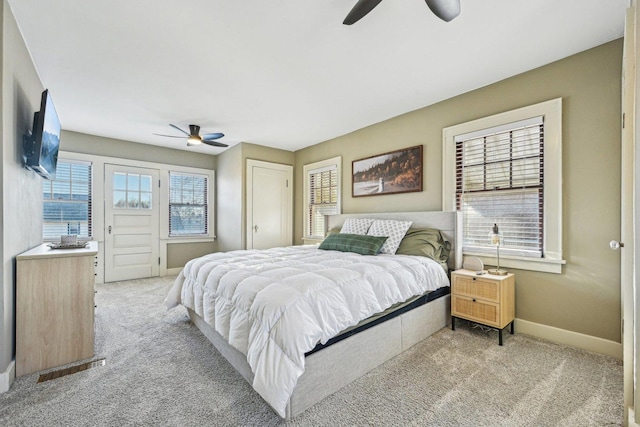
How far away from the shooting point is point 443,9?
1638 mm

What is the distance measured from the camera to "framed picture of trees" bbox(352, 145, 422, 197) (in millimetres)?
3662

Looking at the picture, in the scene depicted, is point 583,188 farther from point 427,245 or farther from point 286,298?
point 286,298

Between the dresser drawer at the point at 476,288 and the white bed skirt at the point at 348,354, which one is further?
the dresser drawer at the point at 476,288

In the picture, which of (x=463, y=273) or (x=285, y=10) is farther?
(x=463, y=273)

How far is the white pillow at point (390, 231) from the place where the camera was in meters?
3.19

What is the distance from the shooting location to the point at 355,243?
3262 mm

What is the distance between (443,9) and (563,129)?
5.87 ft

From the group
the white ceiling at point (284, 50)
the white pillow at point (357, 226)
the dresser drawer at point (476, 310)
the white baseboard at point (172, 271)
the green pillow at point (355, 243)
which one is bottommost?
the white baseboard at point (172, 271)

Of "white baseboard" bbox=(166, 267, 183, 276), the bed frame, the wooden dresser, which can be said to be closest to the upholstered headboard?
the bed frame

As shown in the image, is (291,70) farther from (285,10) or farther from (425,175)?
(425,175)

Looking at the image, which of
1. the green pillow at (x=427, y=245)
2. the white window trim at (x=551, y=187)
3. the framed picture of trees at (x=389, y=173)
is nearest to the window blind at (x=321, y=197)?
the framed picture of trees at (x=389, y=173)

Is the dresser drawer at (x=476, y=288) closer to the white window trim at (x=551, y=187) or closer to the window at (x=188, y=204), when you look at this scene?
the white window trim at (x=551, y=187)

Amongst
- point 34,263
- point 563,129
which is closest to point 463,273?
point 563,129

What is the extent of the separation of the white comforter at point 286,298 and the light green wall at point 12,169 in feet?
3.87
